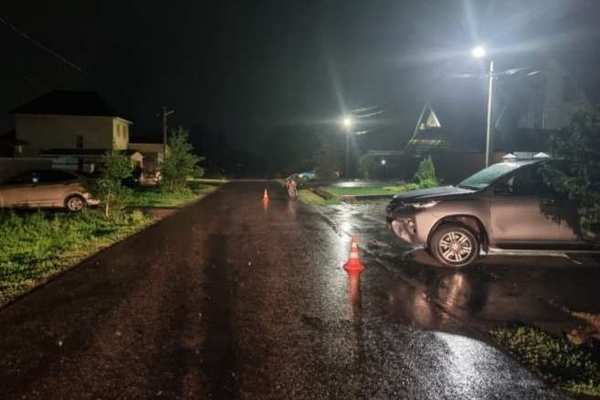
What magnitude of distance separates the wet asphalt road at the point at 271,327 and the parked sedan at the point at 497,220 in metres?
0.46

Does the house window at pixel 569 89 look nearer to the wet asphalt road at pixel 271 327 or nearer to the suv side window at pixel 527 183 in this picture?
the suv side window at pixel 527 183

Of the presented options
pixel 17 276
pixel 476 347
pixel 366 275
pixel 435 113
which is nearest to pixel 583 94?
pixel 435 113

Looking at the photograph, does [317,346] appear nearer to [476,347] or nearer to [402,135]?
[476,347]

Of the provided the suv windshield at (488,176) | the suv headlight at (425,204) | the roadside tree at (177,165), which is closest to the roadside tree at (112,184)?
the suv headlight at (425,204)

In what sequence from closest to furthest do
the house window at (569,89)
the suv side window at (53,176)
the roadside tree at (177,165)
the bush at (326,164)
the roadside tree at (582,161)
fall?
the roadside tree at (582,161), the suv side window at (53,176), the house window at (569,89), the roadside tree at (177,165), the bush at (326,164)

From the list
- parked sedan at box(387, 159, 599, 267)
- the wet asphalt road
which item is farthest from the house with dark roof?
parked sedan at box(387, 159, 599, 267)

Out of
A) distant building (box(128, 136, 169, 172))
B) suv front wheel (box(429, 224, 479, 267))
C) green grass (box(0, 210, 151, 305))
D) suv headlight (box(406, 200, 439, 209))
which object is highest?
distant building (box(128, 136, 169, 172))

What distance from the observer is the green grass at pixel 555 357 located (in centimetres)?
396

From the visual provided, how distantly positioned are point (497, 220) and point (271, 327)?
497cm

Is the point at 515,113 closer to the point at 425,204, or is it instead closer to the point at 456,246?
the point at 425,204

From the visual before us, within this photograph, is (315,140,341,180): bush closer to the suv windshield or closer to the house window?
the house window

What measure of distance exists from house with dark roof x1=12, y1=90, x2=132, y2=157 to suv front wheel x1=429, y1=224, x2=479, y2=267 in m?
40.7

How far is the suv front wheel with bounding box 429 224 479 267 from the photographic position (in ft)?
27.9

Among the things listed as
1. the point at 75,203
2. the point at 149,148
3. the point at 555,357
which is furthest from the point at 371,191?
the point at 149,148
